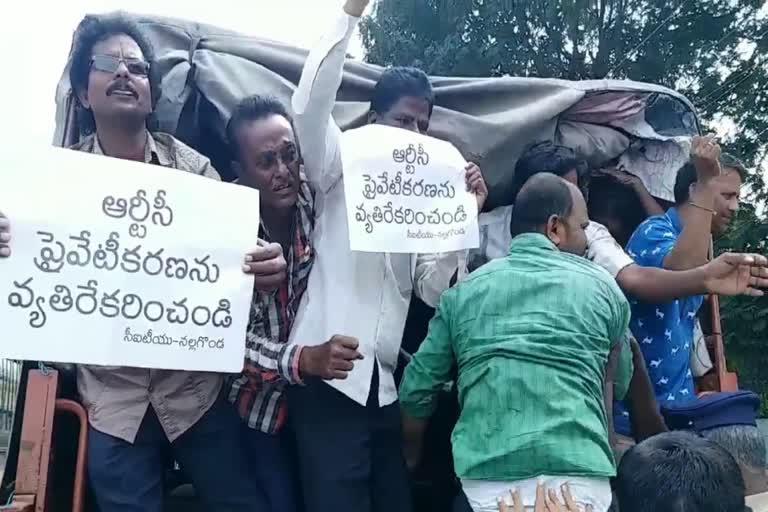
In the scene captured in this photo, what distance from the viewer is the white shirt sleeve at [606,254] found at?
2701 millimetres

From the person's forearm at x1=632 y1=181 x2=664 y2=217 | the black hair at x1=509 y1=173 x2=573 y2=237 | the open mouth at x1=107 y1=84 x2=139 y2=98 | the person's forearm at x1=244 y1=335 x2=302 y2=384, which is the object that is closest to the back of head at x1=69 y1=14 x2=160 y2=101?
the open mouth at x1=107 y1=84 x2=139 y2=98

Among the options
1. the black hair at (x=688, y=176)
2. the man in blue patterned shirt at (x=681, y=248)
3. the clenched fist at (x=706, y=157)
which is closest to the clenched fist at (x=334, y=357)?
the man in blue patterned shirt at (x=681, y=248)

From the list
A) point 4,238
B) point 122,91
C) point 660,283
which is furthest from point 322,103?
point 660,283

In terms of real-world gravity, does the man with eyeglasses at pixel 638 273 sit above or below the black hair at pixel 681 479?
above

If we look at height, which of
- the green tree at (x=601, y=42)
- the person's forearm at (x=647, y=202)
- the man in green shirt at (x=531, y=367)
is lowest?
the man in green shirt at (x=531, y=367)

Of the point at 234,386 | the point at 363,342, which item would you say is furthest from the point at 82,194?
the point at 363,342

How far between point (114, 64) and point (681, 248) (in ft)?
6.45

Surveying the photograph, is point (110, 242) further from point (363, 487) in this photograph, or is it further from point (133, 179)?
point (363, 487)

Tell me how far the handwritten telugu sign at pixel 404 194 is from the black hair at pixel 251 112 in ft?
1.04

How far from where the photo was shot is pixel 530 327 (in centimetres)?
199

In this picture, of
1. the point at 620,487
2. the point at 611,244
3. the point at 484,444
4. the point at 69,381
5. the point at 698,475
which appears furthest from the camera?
the point at 611,244

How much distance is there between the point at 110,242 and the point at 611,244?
1.66 m

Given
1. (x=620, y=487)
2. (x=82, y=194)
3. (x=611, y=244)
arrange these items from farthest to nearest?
(x=611, y=244) < (x=82, y=194) < (x=620, y=487)

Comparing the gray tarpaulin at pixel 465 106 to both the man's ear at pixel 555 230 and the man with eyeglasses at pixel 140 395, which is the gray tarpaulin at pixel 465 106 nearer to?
the man with eyeglasses at pixel 140 395
